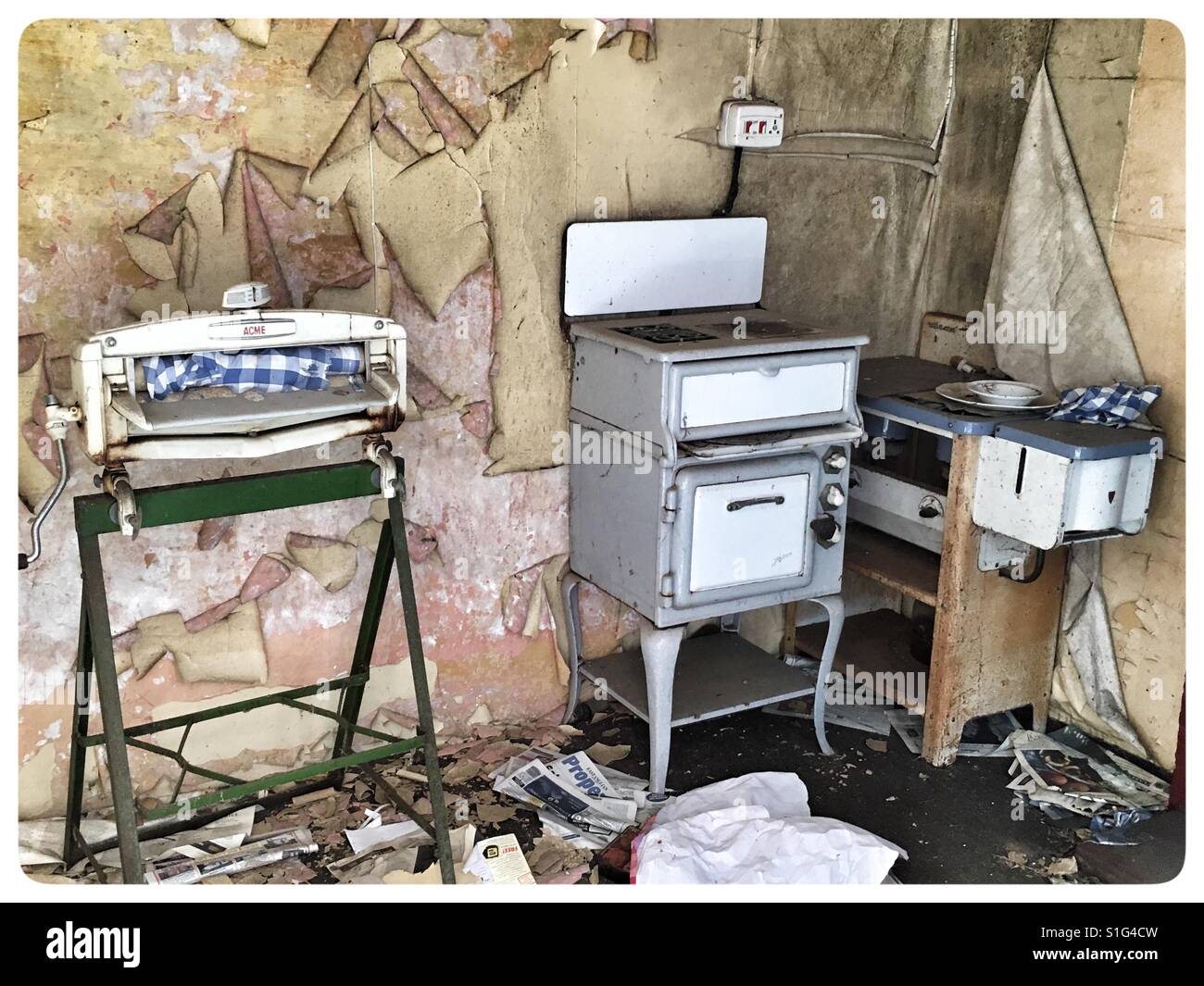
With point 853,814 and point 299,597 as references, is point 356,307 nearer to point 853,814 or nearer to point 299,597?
point 299,597

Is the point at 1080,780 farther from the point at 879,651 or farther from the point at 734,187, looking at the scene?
the point at 734,187

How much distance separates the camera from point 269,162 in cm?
310

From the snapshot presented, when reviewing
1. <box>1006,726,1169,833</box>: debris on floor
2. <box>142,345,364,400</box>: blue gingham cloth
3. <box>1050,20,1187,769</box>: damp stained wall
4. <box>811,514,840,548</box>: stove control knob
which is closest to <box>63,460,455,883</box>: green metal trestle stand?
<box>142,345,364,400</box>: blue gingham cloth

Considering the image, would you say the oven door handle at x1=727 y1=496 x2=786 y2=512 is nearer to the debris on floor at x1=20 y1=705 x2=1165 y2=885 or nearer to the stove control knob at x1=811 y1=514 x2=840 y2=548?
→ the stove control knob at x1=811 y1=514 x2=840 y2=548

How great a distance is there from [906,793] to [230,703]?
190 cm

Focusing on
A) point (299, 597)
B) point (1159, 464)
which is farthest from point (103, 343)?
point (1159, 464)

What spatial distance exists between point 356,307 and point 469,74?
0.68m

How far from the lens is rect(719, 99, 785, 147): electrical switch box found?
143 inches

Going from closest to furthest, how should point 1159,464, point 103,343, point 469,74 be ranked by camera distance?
point 103,343, point 469,74, point 1159,464

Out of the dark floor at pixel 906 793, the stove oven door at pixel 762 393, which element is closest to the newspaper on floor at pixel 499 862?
the dark floor at pixel 906 793

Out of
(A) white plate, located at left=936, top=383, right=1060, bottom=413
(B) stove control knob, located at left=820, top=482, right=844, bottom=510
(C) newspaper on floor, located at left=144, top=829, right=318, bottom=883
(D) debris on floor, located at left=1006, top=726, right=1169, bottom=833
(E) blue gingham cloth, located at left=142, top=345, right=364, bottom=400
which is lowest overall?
(C) newspaper on floor, located at left=144, top=829, right=318, bottom=883

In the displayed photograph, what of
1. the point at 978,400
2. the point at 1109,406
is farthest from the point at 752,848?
the point at 1109,406

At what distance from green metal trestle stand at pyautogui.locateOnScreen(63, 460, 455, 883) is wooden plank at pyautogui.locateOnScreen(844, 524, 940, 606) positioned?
4.89 feet

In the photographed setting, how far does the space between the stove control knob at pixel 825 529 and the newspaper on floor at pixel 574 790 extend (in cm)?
86
